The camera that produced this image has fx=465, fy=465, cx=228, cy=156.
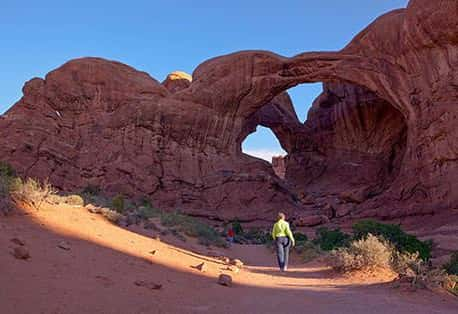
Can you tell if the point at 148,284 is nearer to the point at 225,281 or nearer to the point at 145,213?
the point at 225,281

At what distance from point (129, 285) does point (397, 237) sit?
11605mm

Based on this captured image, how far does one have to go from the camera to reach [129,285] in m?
5.38

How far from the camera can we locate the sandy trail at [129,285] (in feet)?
14.2

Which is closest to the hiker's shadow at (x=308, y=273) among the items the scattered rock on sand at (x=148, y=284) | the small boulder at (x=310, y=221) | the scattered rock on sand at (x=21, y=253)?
the scattered rock on sand at (x=148, y=284)

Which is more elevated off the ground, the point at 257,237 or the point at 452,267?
the point at 257,237

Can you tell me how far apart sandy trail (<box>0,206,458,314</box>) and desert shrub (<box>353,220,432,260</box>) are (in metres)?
5.67

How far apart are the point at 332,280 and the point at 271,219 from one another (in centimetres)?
2147

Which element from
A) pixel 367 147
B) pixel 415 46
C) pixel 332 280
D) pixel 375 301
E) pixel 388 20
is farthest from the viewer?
pixel 367 147

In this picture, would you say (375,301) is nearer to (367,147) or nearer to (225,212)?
(225,212)

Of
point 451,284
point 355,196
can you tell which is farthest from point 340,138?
point 451,284

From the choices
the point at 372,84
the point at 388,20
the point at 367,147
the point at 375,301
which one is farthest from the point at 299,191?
the point at 375,301

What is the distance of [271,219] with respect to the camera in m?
30.1

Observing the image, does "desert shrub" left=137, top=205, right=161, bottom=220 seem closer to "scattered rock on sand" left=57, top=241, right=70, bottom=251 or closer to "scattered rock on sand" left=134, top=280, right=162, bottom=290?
"scattered rock on sand" left=57, top=241, right=70, bottom=251

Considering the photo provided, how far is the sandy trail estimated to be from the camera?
4336mm
